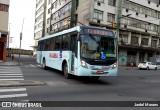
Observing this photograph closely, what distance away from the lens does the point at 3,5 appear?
115 feet

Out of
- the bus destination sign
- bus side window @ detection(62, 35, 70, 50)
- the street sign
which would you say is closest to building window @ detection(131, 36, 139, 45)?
the street sign

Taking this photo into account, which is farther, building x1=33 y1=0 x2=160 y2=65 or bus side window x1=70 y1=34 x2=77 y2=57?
building x1=33 y1=0 x2=160 y2=65

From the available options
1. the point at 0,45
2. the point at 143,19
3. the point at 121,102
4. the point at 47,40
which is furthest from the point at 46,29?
the point at 121,102

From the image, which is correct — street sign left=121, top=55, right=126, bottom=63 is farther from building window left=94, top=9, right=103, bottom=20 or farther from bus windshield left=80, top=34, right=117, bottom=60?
bus windshield left=80, top=34, right=117, bottom=60

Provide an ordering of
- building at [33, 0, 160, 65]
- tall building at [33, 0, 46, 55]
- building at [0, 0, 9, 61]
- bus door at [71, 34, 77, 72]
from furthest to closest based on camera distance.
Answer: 1. tall building at [33, 0, 46, 55]
2. building at [33, 0, 160, 65]
3. building at [0, 0, 9, 61]
4. bus door at [71, 34, 77, 72]

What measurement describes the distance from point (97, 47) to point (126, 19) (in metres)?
38.3

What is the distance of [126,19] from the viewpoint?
5178cm

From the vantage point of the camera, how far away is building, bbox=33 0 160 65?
4631 centimetres

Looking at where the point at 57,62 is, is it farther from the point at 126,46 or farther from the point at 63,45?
the point at 126,46

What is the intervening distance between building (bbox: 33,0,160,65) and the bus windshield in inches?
1102

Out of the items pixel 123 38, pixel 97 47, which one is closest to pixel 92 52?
pixel 97 47

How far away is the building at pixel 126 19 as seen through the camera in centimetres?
4631

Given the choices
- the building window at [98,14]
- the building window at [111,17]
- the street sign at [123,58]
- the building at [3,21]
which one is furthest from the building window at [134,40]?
the building at [3,21]

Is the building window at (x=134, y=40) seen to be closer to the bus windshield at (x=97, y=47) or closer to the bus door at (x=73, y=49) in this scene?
the bus door at (x=73, y=49)
